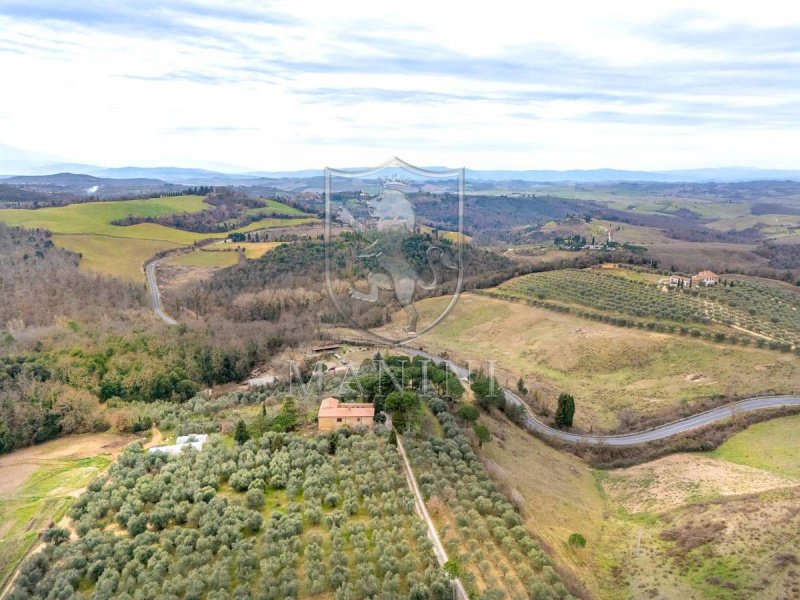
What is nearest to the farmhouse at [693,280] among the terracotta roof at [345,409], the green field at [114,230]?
the terracotta roof at [345,409]

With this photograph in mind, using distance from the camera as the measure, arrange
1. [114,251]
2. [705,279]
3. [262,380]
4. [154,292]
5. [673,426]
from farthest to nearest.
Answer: [114,251], [154,292], [705,279], [262,380], [673,426]

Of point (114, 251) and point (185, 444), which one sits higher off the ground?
point (114, 251)

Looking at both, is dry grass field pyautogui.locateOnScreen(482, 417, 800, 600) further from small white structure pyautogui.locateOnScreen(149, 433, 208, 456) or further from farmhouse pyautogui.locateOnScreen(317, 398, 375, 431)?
small white structure pyautogui.locateOnScreen(149, 433, 208, 456)

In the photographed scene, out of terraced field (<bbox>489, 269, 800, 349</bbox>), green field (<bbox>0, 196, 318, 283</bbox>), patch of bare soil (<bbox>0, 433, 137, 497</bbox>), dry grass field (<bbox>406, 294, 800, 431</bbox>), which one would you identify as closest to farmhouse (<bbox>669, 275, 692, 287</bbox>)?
terraced field (<bbox>489, 269, 800, 349</bbox>)

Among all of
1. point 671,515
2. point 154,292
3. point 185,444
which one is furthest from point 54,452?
point 154,292

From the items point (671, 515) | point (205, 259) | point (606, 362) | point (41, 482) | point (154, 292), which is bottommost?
point (671, 515)

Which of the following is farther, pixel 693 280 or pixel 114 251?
pixel 114 251

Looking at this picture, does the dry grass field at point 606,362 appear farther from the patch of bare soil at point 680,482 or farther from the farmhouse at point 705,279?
the farmhouse at point 705,279

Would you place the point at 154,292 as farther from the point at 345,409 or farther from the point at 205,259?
the point at 345,409
